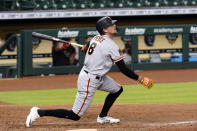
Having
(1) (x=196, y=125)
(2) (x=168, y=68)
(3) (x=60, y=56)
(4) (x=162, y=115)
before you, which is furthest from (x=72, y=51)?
(1) (x=196, y=125)

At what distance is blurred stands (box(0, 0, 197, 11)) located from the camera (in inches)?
826

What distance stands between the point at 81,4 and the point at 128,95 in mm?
10859

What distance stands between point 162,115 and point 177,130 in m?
1.72

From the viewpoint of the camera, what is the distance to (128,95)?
11.7m

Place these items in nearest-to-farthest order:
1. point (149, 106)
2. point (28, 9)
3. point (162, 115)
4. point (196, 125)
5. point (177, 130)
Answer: point (177, 130) → point (196, 125) → point (162, 115) → point (149, 106) → point (28, 9)

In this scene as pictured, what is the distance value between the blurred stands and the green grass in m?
8.56

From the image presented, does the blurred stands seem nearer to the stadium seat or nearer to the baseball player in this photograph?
the stadium seat

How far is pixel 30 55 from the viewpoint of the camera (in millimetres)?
Answer: 16859

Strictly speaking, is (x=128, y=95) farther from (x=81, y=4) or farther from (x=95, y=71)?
(x=81, y=4)

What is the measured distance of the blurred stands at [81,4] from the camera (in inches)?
826

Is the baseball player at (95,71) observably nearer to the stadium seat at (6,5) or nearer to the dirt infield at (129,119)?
the dirt infield at (129,119)

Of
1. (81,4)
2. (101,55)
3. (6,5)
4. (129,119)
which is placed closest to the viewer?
(101,55)

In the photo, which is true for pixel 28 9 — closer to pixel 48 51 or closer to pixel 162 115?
pixel 48 51

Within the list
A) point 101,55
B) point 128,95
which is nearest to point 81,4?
point 128,95
